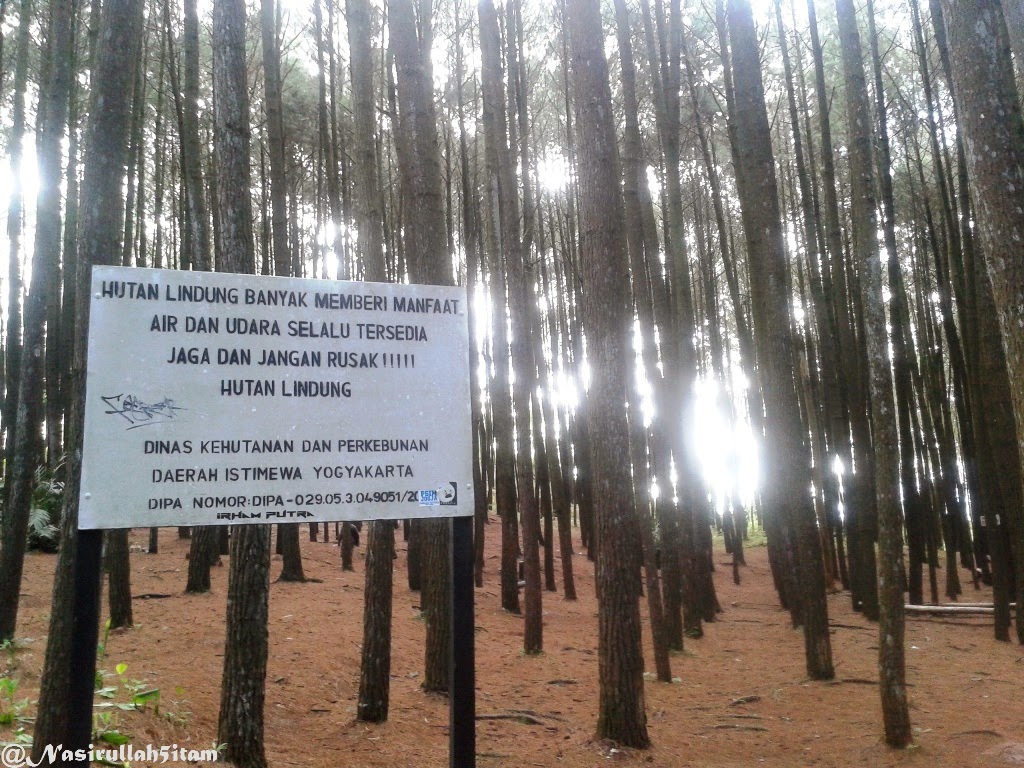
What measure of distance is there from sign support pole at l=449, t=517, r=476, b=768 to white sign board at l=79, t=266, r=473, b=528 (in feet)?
0.52

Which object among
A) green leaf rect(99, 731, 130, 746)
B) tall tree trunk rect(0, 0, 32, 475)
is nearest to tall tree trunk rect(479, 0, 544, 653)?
green leaf rect(99, 731, 130, 746)

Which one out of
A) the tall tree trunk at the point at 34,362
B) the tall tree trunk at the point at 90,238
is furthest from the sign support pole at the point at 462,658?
the tall tree trunk at the point at 34,362

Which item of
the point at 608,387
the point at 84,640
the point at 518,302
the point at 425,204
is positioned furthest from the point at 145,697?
the point at 518,302

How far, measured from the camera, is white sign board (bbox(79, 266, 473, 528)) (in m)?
2.50

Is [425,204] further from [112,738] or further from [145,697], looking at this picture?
[112,738]

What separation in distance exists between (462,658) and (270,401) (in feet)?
4.14

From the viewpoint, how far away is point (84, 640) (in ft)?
7.70

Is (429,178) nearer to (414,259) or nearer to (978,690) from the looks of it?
(414,259)

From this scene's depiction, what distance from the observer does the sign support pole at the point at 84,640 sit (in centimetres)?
232

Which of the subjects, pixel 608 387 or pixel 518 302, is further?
pixel 518 302

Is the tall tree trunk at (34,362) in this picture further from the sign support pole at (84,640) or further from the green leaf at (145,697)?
the sign support pole at (84,640)

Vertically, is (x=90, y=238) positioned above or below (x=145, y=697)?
above

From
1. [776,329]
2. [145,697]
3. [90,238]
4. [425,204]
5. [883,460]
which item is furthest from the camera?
[776,329]

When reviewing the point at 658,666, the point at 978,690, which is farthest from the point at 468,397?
the point at 978,690
